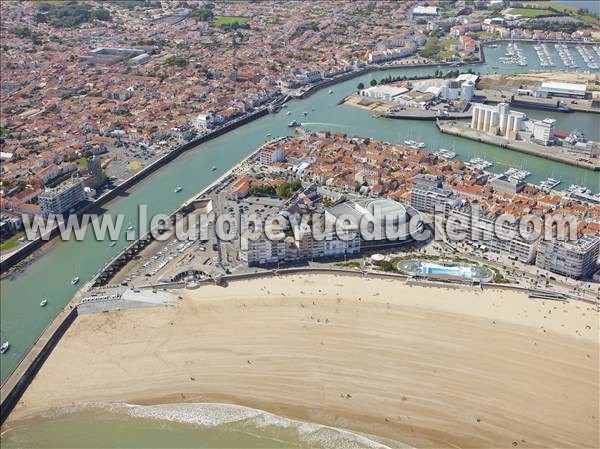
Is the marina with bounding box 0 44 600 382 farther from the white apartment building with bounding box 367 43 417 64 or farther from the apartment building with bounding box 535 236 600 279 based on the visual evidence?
the apartment building with bounding box 535 236 600 279

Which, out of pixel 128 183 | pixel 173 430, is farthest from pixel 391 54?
pixel 173 430

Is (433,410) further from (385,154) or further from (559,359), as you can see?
(385,154)

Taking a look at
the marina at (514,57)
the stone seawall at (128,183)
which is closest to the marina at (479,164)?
the stone seawall at (128,183)

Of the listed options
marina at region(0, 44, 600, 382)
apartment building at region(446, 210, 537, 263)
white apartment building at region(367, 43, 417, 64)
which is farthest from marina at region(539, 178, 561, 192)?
white apartment building at region(367, 43, 417, 64)

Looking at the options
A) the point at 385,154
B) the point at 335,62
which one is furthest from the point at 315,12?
the point at 385,154

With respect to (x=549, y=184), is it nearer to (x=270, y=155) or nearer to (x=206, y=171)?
Result: (x=270, y=155)

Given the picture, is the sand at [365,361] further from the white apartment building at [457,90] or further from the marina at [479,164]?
the white apartment building at [457,90]
